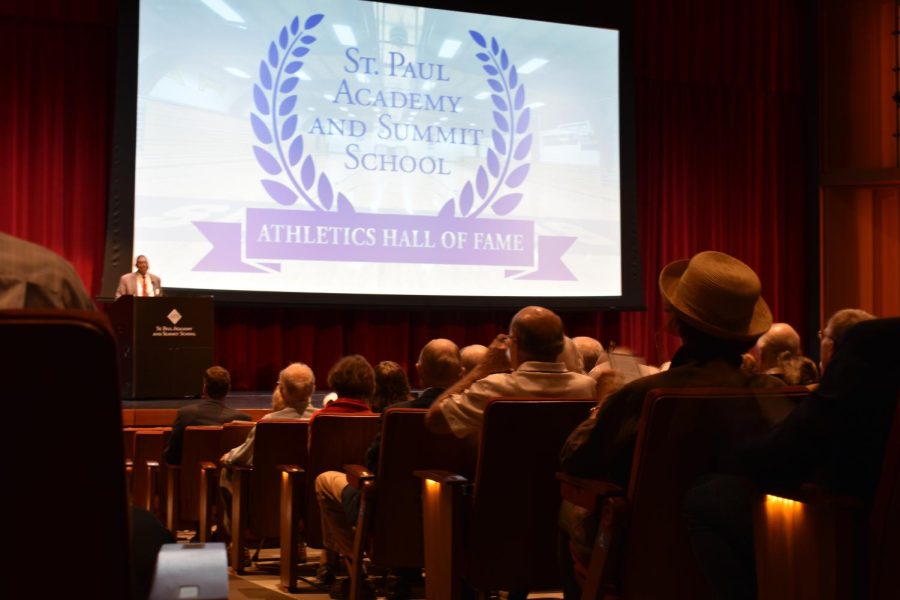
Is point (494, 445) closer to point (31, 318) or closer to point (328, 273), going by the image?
point (31, 318)

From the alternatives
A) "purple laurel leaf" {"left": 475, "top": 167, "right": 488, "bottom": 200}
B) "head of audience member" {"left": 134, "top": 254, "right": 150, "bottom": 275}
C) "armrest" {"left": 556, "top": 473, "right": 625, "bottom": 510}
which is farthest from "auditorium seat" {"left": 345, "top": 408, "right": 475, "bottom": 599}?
"purple laurel leaf" {"left": 475, "top": 167, "right": 488, "bottom": 200}

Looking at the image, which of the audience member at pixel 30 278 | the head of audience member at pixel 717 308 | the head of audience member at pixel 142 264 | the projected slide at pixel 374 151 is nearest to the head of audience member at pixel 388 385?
the head of audience member at pixel 717 308

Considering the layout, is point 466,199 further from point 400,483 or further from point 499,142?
point 400,483

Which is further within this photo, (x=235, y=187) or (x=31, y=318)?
(x=235, y=187)

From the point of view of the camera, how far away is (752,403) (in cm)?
212

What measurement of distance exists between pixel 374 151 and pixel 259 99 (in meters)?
1.04

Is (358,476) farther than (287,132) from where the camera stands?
No

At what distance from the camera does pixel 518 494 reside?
2713mm

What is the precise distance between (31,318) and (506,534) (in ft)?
6.09

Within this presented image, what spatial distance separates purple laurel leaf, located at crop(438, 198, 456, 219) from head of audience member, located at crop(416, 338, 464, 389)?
18.6ft

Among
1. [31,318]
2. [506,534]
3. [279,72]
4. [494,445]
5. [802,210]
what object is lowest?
[506,534]

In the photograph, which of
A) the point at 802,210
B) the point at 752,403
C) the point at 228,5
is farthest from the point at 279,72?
the point at 752,403

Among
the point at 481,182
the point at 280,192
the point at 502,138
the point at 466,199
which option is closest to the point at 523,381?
the point at 280,192

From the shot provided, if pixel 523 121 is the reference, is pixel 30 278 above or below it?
below
